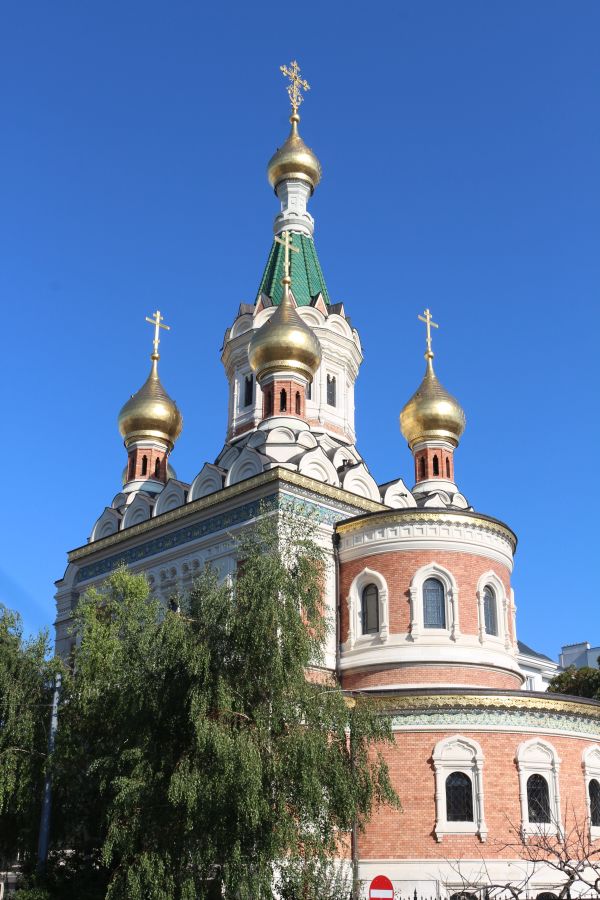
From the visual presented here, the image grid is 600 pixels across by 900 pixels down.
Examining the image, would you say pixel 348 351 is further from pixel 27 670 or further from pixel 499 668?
pixel 27 670

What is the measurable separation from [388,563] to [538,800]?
4.80 meters

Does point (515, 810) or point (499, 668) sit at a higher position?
point (499, 668)

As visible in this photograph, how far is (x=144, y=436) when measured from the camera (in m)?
25.3

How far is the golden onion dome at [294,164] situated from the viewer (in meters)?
27.5

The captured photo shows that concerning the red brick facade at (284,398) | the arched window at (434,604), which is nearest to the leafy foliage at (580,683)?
the arched window at (434,604)

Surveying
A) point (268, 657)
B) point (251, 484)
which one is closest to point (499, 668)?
point (251, 484)

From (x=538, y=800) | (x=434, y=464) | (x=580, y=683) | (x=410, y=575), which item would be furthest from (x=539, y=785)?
(x=580, y=683)

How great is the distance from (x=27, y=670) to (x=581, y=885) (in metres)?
8.92

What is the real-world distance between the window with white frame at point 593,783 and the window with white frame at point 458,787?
1937 mm

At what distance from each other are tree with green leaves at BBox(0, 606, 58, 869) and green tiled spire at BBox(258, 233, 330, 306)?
12374 millimetres

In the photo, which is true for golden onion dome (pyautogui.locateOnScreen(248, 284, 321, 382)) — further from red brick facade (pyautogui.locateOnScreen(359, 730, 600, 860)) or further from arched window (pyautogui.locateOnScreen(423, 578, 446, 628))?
red brick facade (pyautogui.locateOnScreen(359, 730, 600, 860))

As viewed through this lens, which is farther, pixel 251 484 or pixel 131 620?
pixel 251 484

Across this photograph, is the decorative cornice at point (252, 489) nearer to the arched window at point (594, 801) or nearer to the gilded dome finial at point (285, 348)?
the gilded dome finial at point (285, 348)

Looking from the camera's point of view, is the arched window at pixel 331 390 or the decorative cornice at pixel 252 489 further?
the arched window at pixel 331 390
